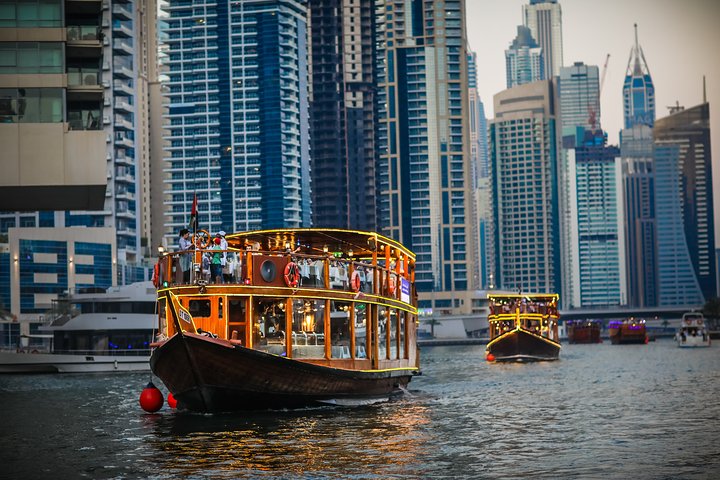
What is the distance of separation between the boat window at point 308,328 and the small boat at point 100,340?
44194 mm

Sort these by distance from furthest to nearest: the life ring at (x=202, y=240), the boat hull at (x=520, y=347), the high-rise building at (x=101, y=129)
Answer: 1. the boat hull at (x=520, y=347)
2. the high-rise building at (x=101, y=129)
3. the life ring at (x=202, y=240)

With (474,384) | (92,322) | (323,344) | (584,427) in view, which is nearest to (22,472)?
(323,344)

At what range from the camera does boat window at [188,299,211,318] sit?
35219mm

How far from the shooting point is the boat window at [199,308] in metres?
35.2

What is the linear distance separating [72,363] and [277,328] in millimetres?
46647

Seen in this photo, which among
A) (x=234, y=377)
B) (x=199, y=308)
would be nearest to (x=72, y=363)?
(x=199, y=308)

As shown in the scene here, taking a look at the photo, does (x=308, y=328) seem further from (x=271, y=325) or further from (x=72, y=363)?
(x=72, y=363)

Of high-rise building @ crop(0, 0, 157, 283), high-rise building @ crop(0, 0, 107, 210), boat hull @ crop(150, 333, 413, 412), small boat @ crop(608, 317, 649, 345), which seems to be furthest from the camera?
small boat @ crop(608, 317, 649, 345)

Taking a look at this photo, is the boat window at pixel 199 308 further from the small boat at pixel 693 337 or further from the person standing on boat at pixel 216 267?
the small boat at pixel 693 337

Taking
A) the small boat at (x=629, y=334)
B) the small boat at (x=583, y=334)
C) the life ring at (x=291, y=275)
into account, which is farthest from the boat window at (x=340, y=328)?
the small boat at (x=583, y=334)

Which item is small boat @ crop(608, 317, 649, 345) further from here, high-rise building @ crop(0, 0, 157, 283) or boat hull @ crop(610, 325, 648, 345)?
high-rise building @ crop(0, 0, 157, 283)

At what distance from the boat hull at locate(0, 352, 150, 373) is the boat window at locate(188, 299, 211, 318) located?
46.7 metres

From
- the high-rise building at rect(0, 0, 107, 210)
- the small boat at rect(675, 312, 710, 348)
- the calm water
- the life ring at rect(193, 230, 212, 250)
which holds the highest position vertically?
the high-rise building at rect(0, 0, 107, 210)

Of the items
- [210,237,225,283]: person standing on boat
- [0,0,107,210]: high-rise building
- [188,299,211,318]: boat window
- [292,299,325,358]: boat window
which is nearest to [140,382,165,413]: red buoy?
[188,299,211,318]: boat window
